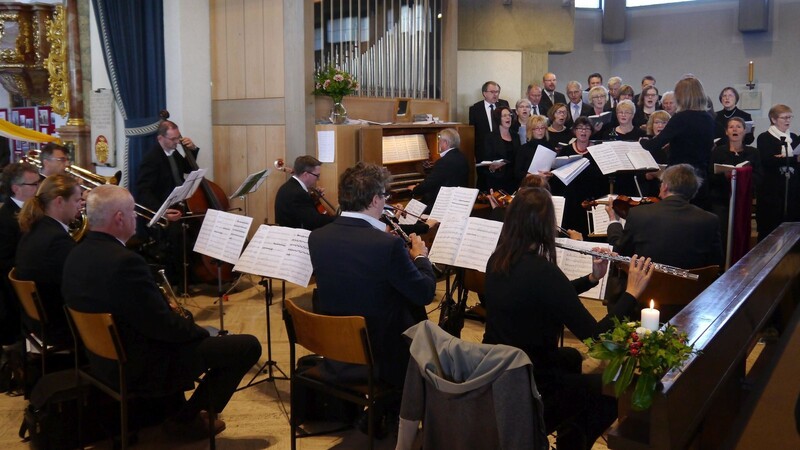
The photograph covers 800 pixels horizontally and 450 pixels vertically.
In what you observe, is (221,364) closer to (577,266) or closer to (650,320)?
(577,266)

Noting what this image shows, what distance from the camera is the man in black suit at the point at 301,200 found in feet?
17.9

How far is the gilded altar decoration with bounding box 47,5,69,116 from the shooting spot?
7.51 metres

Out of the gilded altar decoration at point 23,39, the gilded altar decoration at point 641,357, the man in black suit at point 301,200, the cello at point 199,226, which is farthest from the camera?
the gilded altar decoration at point 23,39

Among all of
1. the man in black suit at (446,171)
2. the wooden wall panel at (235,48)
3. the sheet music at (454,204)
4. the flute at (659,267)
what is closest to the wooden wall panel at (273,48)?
the wooden wall panel at (235,48)

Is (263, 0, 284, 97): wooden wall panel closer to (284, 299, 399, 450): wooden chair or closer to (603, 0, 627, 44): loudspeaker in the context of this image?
(284, 299, 399, 450): wooden chair

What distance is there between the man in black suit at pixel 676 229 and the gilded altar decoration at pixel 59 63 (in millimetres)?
6145

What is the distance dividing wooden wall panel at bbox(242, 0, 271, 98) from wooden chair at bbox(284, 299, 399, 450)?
4361 millimetres

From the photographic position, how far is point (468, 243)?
3.86 m

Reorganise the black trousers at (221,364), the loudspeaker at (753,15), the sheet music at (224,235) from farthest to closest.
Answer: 1. the loudspeaker at (753,15)
2. the sheet music at (224,235)
3. the black trousers at (221,364)

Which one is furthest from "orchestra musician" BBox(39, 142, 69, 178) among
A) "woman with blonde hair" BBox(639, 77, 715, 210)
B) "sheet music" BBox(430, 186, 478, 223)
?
"woman with blonde hair" BBox(639, 77, 715, 210)

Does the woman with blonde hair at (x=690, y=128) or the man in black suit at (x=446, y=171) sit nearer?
the woman with blonde hair at (x=690, y=128)

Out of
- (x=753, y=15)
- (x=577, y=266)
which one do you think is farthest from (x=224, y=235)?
(x=753, y=15)

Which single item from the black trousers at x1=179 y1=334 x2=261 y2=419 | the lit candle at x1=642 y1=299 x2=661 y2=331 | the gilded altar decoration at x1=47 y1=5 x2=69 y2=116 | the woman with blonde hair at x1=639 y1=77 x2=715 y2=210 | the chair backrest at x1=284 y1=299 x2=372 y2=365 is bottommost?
the black trousers at x1=179 y1=334 x2=261 y2=419

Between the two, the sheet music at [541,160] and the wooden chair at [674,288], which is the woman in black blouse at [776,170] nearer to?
the sheet music at [541,160]
